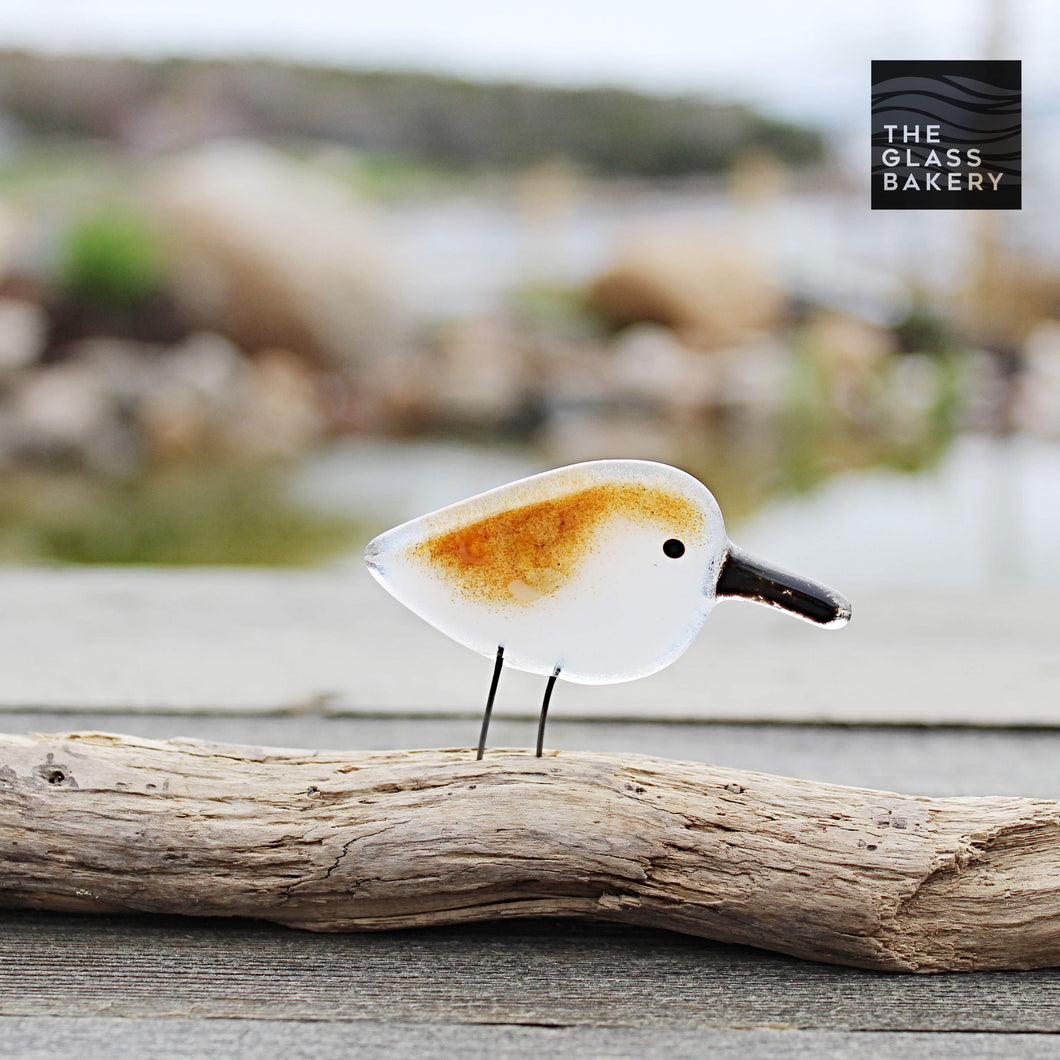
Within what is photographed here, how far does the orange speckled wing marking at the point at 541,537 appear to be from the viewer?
1.93ft

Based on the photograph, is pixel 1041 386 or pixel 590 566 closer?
pixel 590 566

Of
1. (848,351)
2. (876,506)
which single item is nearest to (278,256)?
(848,351)

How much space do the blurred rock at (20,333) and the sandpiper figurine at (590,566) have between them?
3.15 meters

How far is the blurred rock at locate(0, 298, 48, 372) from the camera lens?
11.0ft

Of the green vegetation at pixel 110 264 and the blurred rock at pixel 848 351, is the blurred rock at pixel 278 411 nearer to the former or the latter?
the green vegetation at pixel 110 264

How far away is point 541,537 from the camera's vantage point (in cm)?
59

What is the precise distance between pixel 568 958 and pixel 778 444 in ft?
8.77

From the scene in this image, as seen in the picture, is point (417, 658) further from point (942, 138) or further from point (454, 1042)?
point (942, 138)

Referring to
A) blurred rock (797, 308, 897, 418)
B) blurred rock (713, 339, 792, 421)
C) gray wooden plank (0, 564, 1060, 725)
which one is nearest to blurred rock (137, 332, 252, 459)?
blurred rock (713, 339, 792, 421)

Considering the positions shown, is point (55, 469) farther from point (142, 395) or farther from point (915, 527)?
point (915, 527)

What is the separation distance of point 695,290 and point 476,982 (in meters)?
3.13

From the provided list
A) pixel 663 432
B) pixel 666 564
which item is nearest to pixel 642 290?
pixel 663 432

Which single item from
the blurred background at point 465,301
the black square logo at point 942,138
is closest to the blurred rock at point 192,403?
the blurred background at point 465,301

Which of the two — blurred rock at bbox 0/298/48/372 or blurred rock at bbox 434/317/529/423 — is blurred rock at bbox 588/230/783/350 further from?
blurred rock at bbox 0/298/48/372
